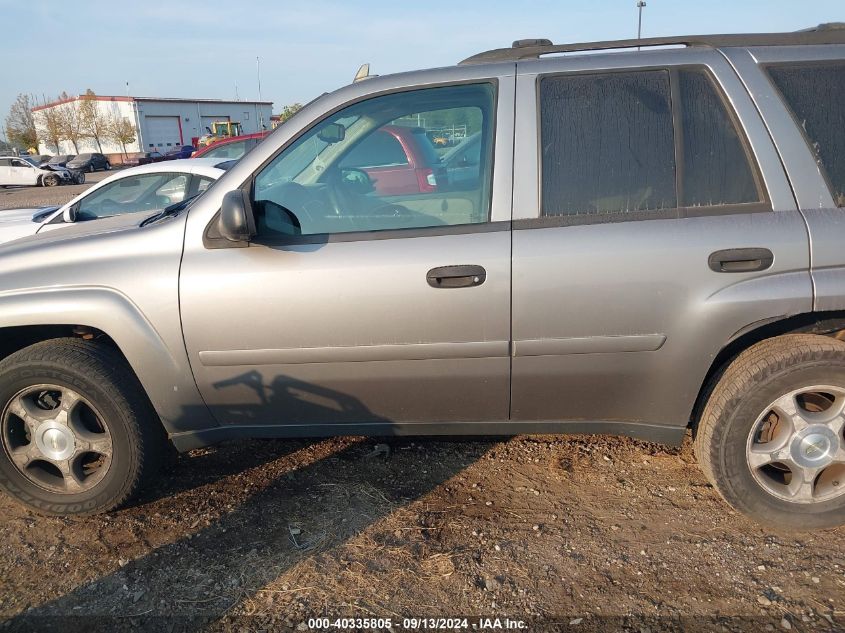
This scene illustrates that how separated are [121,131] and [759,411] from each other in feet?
210

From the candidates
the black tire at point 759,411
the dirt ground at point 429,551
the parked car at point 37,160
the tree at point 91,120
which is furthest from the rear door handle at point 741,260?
the tree at point 91,120

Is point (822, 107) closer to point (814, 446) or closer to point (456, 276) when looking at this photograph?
point (814, 446)

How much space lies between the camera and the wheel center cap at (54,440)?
2.90m

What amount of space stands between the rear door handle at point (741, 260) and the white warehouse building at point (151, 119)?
60004 millimetres

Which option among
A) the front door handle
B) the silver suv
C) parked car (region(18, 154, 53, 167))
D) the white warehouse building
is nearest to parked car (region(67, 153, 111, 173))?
parked car (region(18, 154, 53, 167))

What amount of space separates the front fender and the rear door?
147 cm

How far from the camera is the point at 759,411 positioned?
2.60 meters

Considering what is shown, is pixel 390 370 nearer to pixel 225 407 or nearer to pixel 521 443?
pixel 225 407

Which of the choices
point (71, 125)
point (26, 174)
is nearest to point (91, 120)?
point (71, 125)

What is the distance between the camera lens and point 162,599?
8.09ft

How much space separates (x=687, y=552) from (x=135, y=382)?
2.51m

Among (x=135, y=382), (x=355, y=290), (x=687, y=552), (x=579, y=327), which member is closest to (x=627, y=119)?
(x=579, y=327)

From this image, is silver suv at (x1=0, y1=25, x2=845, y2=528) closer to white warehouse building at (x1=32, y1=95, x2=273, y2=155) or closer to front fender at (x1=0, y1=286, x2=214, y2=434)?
front fender at (x1=0, y1=286, x2=214, y2=434)

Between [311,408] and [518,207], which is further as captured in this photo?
[311,408]
